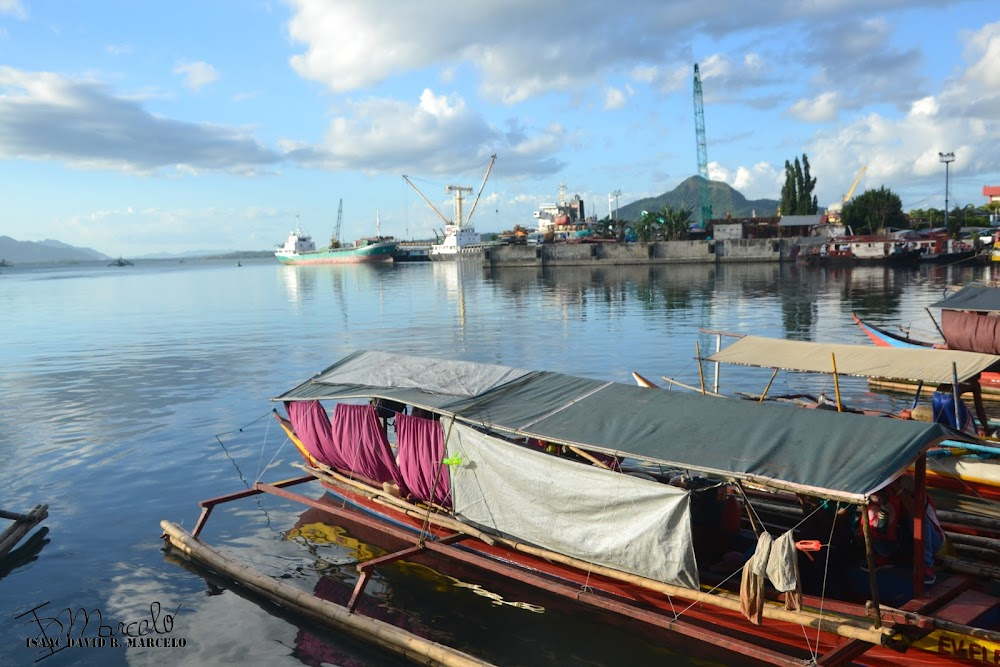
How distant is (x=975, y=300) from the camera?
77.1 ft

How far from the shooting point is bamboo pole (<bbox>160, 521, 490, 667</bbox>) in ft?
31.0

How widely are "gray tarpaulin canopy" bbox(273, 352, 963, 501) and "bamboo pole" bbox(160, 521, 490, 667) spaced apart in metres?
3.11

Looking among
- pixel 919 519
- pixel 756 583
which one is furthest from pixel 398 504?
pixel 919 519

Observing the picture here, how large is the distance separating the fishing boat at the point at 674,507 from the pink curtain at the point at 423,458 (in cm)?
3

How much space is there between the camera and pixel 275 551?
1391 cm

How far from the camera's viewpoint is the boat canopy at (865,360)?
14195 millimetres

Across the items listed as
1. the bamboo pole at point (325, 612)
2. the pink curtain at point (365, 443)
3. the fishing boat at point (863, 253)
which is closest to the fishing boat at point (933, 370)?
the pink curtain at point (365, 443)

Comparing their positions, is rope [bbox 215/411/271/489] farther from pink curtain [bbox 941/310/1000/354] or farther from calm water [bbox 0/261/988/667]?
pink curtain [bbox 941/310/1000/354]

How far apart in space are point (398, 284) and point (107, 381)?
59.4 metres

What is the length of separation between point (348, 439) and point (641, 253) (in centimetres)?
9285

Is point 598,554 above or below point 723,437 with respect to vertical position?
below

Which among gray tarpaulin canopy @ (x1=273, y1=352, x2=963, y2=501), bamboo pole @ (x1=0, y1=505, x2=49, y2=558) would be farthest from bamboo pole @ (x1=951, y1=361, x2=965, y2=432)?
bamboo pole @ (x1=0, y1=505, x2=49, y2=558)

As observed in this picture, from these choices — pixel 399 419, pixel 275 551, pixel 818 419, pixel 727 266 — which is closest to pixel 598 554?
pixel 818 419

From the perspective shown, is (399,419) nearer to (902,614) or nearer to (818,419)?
(818,419)
